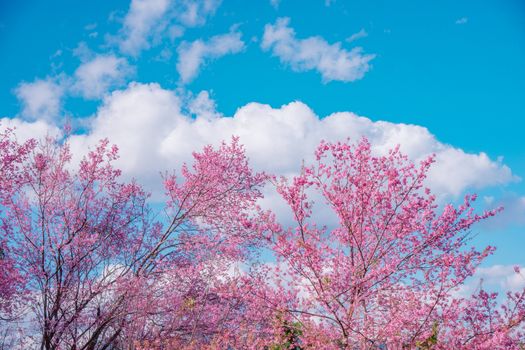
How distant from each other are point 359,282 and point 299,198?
2.21 metres

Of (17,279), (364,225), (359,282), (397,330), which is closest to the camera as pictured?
(397,330)

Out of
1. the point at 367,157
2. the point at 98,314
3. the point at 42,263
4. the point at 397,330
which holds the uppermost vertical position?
the point at 367,157

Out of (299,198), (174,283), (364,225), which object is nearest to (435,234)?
(364,225)

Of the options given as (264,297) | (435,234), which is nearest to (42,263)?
(264,297)

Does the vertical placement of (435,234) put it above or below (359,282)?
above

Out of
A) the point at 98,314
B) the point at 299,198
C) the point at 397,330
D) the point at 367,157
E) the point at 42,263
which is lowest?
the point at 397,330

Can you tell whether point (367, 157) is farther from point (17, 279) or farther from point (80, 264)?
point (17, 279)

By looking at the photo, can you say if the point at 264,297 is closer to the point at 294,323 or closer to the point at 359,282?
the point at 294,323

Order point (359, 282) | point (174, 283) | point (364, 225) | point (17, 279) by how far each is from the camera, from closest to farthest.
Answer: point (359, 282)
point (364, 225)
point (17, 279)
point (174, 283)

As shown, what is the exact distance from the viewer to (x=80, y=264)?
1252 cm

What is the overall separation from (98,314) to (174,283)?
233 cm

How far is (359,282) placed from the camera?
346 inches

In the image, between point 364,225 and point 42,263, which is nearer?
point 364,225

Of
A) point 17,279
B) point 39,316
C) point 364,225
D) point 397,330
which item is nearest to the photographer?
point 397,330
